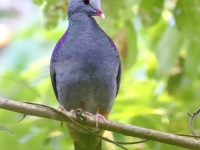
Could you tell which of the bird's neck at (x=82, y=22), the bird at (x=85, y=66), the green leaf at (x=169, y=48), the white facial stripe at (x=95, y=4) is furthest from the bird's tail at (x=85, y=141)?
the green leaf at (x=169, y=48)

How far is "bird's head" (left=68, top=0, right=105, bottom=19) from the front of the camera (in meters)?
3.73

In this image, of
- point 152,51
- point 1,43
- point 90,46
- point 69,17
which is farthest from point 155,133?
point 1,43

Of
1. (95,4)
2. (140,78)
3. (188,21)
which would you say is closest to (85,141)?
(95,4)

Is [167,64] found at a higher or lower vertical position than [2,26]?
lower

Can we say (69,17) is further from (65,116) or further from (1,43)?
(1,43)

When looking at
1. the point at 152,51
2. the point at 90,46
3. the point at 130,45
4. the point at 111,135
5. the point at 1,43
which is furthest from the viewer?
the point at 1,43

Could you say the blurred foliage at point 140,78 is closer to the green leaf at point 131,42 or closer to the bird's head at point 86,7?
the green leaf at point 131,42

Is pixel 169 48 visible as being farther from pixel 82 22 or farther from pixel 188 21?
pixel 82 22

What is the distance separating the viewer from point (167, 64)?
14.9 ft

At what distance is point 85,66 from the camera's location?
11.7 ft

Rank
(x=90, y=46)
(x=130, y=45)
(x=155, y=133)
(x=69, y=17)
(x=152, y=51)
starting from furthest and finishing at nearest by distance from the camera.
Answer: (x=152, y=51) < (x=130, y=45) < (x=69, y=17) < (x=90, y=46) < (x=155, y=133)

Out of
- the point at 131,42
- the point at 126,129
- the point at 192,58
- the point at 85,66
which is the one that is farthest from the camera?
the point at 192,58

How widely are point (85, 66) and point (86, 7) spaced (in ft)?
1.39

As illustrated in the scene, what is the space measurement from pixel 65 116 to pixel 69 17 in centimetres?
110
